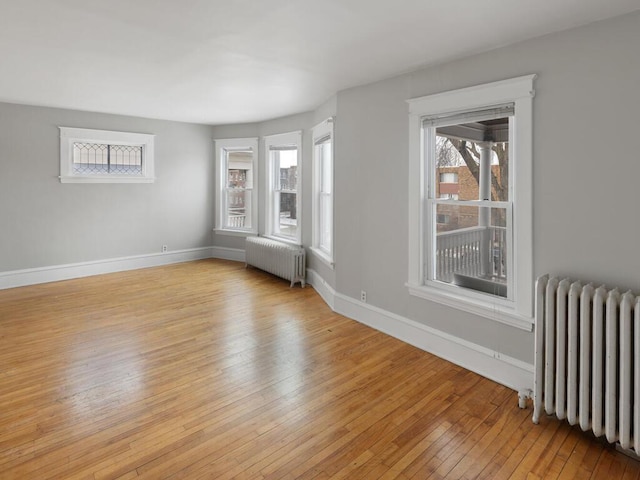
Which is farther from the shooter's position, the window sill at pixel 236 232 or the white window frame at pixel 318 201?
the window sill at pixel 236 232

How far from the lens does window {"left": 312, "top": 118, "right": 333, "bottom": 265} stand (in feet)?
17.2

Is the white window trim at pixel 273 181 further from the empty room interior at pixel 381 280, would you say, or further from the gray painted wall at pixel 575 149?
the gray painted wall at pixel 575 149

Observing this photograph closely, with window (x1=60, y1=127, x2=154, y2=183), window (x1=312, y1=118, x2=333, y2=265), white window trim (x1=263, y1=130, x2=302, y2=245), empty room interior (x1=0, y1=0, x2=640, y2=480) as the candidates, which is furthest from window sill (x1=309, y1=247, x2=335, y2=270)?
window (x1=60, y1=127, x2=154, y2=183)

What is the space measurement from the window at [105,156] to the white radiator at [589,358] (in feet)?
20.8

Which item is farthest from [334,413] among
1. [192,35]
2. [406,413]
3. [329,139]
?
[329,139]

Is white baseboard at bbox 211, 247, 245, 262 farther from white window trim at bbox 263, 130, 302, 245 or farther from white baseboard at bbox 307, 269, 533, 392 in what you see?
white baseboard at bbox 307, 269, 533, 392

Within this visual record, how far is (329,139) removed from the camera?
195 inches

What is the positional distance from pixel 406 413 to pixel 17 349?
343 centimetres

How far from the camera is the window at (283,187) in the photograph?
245 inches

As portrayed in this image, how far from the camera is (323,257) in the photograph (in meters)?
5.12

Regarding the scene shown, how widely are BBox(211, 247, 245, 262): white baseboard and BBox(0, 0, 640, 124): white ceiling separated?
11.5 ft

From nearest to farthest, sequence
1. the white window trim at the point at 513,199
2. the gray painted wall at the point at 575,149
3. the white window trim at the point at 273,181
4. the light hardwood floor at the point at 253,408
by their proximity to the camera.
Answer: the light hardwood floor at the point at 253,408 → the gray painted wall at the point at 575,149 → the white window trim at the point at 513,199 → the white window trim at the point at 273,181

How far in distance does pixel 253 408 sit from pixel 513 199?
93.3 inches

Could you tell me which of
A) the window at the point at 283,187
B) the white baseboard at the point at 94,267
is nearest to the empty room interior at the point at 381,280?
the white baseboard at the point at 94,267
